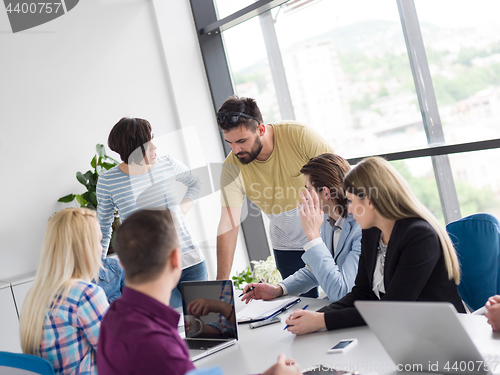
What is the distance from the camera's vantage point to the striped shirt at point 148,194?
267 centimetres

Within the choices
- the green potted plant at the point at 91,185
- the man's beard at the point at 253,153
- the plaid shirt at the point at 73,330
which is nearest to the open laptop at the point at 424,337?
the plaid shirt at the point at 73,330

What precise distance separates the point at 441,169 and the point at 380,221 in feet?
5.03

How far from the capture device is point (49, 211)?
3553 millimetres

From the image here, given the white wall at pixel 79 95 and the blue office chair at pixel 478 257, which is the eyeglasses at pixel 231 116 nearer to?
the blue office chair at pixel 478 257

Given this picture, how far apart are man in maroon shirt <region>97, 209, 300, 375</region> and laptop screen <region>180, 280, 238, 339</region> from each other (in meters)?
0.61

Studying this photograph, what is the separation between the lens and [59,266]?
165 cm

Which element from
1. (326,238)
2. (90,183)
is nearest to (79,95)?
(90,183)

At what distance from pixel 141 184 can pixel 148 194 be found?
71 millimetres

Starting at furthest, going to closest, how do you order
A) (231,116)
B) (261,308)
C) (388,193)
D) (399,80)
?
(399,80)
(231,116)
(261,308)
(388,193)

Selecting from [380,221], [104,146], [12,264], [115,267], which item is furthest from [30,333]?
[104,146]

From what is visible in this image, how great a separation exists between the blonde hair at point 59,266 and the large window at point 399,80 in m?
2.16

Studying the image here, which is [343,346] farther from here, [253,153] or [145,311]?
[253,153]

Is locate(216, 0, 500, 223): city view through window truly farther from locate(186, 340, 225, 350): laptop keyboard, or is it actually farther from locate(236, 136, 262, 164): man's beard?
locate(186, 340, 225, 350): laptop keyboard

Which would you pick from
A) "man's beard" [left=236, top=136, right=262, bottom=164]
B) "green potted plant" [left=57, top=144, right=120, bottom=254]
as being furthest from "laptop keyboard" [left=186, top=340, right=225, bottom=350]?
"green potted plant" [left=57, top=144, right=120, bottom=254]
